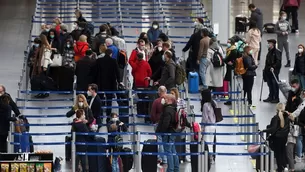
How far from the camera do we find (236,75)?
31.3 meters

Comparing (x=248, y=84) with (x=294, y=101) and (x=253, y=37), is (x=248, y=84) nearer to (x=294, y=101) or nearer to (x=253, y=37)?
(x=294, y=101)

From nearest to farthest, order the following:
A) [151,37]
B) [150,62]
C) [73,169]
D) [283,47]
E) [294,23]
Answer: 1. [73,169]
2. [150,62]
3. [151,37]
4. [283,47]
5. [294,23]

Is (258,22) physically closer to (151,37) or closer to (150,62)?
(151,37)

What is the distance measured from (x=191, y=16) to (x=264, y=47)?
8.15 ft

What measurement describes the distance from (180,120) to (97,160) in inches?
72.2

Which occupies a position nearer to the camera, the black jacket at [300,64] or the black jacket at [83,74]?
the black jacket at [83,74]

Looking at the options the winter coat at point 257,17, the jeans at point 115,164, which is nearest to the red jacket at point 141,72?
the jeans at point 115,164

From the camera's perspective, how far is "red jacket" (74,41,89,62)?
30.5m

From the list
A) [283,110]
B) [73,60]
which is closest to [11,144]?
[283,110]

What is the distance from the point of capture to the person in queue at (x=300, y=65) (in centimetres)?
3053

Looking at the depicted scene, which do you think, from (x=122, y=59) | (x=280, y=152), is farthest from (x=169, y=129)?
(x=122, y=59)

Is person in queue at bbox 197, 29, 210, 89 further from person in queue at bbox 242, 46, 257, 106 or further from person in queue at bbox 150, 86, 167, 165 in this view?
person in queue at bbox 150, 86, 167, 165

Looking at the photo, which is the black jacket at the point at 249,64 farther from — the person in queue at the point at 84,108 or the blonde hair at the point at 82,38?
the person in queue at the point at 84,108

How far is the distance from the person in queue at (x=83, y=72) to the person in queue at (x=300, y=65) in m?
5.30
